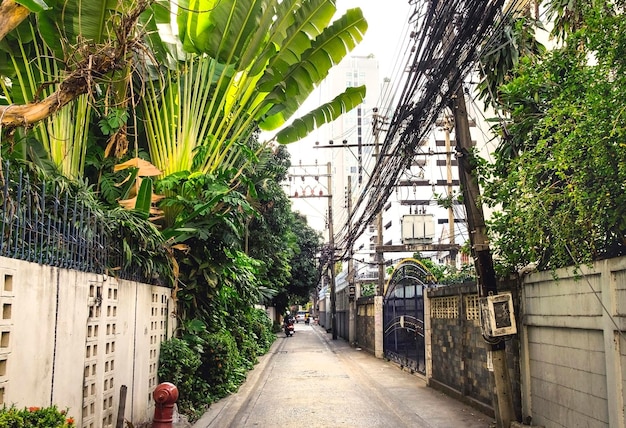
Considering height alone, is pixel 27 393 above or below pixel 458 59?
below

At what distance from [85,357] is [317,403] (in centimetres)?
667

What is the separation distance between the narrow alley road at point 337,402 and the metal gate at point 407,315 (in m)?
0.61

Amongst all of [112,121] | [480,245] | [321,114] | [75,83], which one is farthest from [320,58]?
[75,83]

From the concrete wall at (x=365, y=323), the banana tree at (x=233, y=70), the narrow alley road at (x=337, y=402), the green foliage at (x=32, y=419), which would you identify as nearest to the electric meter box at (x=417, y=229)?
the narrow alley road at (x=337, y=402)

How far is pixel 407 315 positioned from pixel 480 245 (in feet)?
33.4

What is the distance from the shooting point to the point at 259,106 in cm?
1058

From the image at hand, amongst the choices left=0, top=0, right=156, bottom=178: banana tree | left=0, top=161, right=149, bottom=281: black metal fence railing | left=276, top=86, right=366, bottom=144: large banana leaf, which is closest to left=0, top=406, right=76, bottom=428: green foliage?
left=0, top=161, right=149, bottom=281: black metal fence railing

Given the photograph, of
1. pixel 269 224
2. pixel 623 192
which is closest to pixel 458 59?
pixel 623 192

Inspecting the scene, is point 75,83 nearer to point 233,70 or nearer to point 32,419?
point 32,419

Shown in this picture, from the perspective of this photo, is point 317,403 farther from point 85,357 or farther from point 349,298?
point 349,298

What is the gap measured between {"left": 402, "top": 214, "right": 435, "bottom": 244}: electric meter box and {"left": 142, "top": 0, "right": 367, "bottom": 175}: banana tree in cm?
1024

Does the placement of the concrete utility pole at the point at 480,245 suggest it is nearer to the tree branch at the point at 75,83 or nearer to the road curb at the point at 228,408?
the road curb at the point at 228,408

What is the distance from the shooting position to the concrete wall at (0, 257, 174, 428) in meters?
Result: 3.93

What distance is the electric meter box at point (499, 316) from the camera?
7488 mm
